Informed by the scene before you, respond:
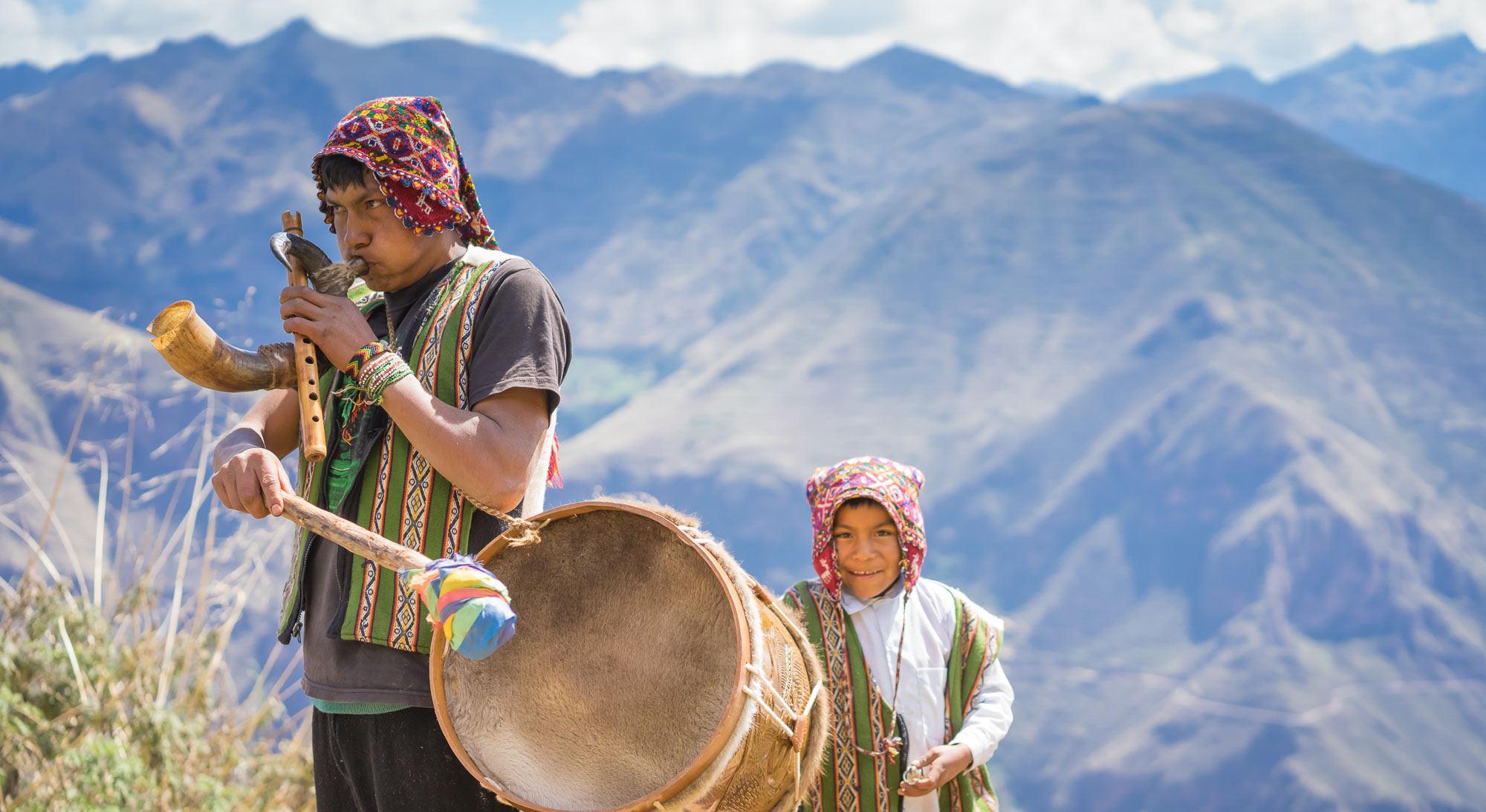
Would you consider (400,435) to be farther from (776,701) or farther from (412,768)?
(776,701)

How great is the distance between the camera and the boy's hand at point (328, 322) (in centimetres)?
147

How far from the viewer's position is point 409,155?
1.57m

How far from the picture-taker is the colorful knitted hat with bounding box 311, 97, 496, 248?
1.55 m

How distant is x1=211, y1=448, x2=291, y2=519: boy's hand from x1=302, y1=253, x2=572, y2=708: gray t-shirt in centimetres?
15

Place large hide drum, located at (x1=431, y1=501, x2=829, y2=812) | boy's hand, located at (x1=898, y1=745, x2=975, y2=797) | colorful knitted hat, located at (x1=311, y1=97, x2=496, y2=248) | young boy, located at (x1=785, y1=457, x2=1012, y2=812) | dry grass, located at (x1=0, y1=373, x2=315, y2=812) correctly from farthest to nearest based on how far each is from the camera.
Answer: dry grass, located at (x1=0, y1=373, x2=315, y2=812) < young boy, located at (x1=785, y1=457, x2=1012, y2=812) < boy's hand, located at (x1=898, y1=745, x2=975, y2=797) < colorful knitted hat, located at (x1=311, y1=97, x2=496, y2=248) < large hide drum, located at (x1=431, y1=501, x2=829, y2=812)

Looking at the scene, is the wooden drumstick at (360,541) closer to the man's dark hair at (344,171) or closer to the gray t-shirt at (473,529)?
the gray t-shirt at (473,529)

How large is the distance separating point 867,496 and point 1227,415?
4415 centimetres

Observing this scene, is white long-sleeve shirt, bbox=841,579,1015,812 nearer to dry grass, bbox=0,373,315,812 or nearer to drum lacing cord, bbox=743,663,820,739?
drum lacing cord, bbox=743,663,820,739

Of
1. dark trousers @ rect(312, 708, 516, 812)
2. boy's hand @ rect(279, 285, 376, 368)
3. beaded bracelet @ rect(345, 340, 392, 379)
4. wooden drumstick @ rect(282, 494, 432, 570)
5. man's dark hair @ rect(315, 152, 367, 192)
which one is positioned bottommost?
dark trousers @ rect(312, 708, 516, 812)

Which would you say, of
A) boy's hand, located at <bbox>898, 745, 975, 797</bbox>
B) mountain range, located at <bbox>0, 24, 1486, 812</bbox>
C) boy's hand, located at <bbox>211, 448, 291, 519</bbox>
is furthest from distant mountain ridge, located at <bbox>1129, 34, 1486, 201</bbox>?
boy's hand, located at <bbox>211, 448, 291, 519</bbox>

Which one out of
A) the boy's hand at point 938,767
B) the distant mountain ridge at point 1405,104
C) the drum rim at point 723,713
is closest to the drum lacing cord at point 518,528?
the drum rim at point 723,713

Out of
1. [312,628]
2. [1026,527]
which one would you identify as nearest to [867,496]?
[312,628]

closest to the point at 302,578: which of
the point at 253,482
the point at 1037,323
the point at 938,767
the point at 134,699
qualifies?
the point at 253,482

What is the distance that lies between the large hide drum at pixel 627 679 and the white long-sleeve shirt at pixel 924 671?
831mm
